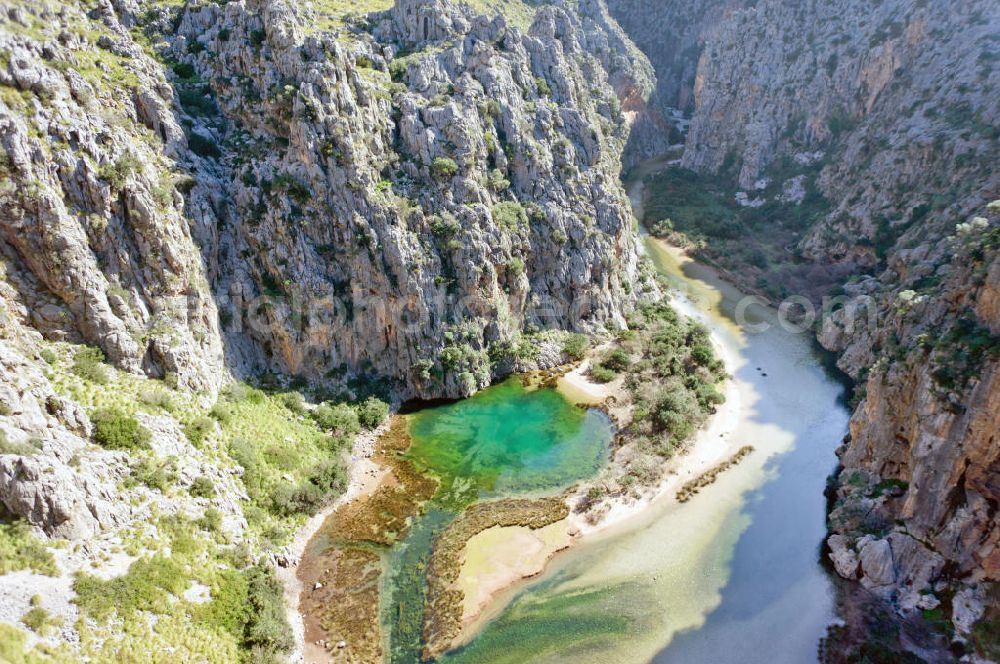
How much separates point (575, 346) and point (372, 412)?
69.3ft

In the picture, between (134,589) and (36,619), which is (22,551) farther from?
(134,589)

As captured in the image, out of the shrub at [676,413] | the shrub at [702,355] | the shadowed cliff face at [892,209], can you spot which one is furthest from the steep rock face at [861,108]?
the shrub at [676,413]

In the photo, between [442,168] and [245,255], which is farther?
[442,168]

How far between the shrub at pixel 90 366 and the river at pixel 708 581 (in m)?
25.1

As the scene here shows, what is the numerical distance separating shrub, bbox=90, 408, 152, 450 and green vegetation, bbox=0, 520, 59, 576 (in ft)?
19.7

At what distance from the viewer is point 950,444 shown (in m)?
30.5

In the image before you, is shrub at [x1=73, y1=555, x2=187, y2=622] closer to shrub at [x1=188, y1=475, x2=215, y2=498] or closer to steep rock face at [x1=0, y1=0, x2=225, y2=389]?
shrub at [x1=188, y1=475, x2=215, y2=498]

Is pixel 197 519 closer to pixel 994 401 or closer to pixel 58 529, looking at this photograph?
pixel 58 529

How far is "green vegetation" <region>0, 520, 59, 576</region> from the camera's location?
24.4 m

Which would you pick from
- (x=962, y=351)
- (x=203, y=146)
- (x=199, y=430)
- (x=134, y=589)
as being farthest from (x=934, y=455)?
(x=203, y=146)

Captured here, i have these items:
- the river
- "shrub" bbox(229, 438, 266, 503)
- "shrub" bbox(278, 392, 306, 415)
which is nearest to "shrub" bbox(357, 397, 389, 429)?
"shrub" bbox(278, 392, 306, 415)

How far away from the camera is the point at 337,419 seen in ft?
146

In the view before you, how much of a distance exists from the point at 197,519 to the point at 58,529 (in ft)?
21.2

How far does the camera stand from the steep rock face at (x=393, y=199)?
46812mm
